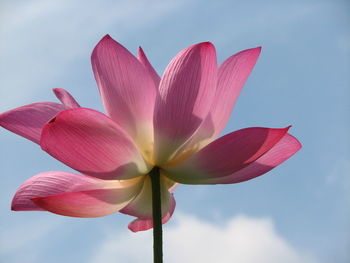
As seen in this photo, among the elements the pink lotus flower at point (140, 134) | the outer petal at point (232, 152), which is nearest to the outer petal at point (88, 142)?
the pink lotus flower at point (140, 134)

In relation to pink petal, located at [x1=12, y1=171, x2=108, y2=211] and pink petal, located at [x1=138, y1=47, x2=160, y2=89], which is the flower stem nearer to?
pink petal, located at [x1=12, y1=171, x2=108, y2=211]

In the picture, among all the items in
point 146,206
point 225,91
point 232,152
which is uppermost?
point 225,91

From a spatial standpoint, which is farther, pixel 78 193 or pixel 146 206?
pixel 146 206

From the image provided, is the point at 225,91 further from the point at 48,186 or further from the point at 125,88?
the point at 48,186

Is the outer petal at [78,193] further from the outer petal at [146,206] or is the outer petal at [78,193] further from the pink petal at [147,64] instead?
the pink petal at [147,64]

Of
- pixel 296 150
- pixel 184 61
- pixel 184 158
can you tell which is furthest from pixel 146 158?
pixel 296 150

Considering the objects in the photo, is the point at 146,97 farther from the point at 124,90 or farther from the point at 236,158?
the point at 236,158

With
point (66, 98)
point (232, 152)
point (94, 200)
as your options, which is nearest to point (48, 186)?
point (94, 200)
